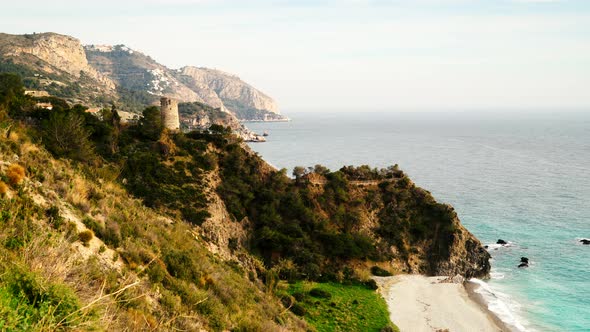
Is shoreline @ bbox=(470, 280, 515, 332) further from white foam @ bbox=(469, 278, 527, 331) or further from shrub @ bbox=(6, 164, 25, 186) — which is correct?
shrub @ bbox=(6, 164, 25, 186)

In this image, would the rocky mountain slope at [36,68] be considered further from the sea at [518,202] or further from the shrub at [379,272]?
the shrub at [379,272]

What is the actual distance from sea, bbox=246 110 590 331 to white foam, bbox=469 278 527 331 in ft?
0.36

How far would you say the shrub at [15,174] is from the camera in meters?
14.3

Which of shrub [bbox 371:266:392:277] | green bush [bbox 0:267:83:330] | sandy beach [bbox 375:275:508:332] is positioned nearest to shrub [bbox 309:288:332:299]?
sandy beach [bbox 375:275:508:332]

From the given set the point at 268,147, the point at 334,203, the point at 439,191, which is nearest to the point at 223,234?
the point at 334,203

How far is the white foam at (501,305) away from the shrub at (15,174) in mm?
43918

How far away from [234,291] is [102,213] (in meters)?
7.49

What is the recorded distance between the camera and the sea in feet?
152

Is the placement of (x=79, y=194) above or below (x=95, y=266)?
above

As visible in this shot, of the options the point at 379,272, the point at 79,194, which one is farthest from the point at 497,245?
the point at 79,194

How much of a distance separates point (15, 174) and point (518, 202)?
92.7 m

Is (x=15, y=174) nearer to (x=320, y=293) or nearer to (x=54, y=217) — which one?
(x=54, y=217)

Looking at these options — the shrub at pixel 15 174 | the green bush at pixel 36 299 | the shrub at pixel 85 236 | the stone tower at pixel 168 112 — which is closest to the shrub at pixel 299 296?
the shrub at pixel 85 236

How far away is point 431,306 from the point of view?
4162 centimetres
